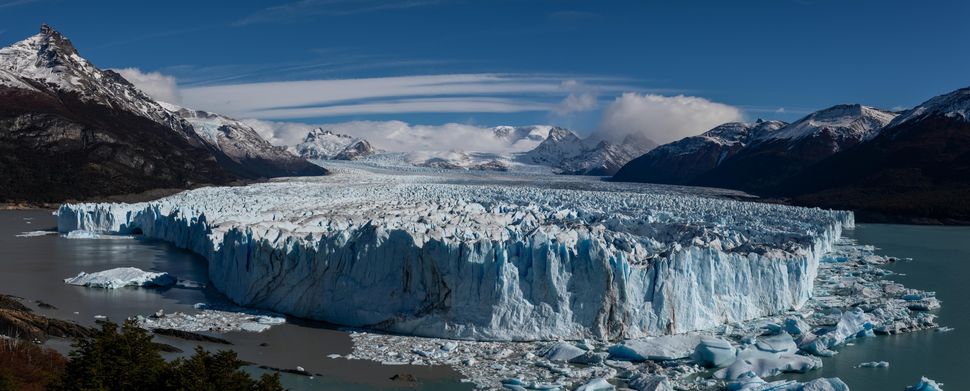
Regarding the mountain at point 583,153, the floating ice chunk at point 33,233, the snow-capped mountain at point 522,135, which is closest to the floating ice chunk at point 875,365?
the floating ice chunk at point 33,233

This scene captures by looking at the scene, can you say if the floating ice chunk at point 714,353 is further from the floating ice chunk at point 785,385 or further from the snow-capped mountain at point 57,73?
the snow-capped mountain at point 57,73

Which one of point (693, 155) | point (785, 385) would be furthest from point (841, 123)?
point (785, 385)

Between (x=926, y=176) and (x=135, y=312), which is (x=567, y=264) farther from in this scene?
(x=926, y=176)

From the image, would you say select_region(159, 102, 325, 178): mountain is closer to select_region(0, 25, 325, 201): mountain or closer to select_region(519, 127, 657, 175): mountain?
select_region(0, 25, 325, 201): mountain

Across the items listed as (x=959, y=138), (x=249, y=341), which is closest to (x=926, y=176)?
(x=959, y=138)

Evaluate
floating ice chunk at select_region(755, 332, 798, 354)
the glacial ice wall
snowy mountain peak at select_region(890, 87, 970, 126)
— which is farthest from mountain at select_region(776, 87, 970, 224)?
floating ice chunk at select_region(755, 332, 798, 354)

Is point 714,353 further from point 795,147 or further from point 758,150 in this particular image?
point 758,150
